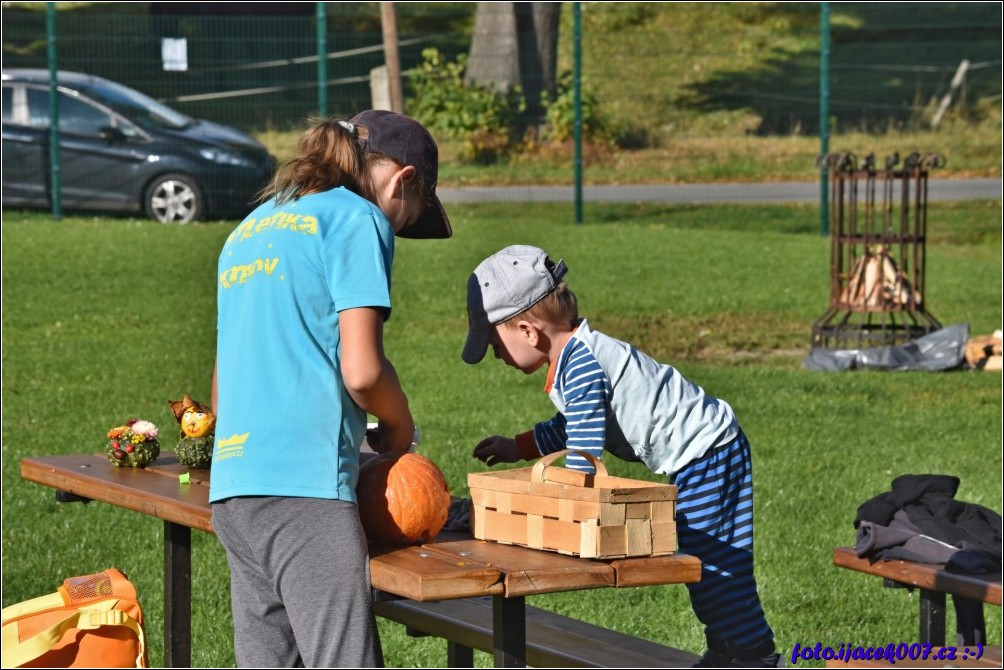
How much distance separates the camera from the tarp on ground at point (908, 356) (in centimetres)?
1107

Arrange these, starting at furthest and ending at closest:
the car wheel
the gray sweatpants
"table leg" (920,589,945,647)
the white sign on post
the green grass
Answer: the white sign on post < the car wheel < the green grass < "table leg" (920,589,945,647) < the gray sweatpants

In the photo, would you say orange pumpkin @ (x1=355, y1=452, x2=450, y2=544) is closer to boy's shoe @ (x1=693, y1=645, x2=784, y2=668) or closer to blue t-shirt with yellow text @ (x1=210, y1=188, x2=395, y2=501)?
blue t-shirt with yellow text @ (x1=210, y1=188, x2=395, y2=501)

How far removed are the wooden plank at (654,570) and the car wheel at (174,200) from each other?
45.3 feet

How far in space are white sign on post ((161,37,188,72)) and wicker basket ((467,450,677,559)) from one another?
1514cm

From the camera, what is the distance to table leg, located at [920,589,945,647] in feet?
14.9

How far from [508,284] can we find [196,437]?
45.6 inches

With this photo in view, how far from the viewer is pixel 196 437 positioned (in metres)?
4.27

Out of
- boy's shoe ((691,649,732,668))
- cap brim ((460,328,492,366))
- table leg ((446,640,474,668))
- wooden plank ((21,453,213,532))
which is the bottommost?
table leg ((446,640,474,668))

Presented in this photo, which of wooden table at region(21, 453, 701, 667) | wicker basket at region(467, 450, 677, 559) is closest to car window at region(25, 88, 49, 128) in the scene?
wooden table at region(21, 453, 701, 667)

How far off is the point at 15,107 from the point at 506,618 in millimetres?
14471

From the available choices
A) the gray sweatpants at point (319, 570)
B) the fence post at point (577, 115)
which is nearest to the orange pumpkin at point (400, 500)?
the gray sweatpants at point (319, 570)

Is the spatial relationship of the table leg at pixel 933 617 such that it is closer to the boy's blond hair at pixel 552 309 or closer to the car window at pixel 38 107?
the boy's blond hair at pixel 552 309

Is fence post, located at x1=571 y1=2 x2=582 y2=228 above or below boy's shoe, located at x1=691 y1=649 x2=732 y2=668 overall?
above

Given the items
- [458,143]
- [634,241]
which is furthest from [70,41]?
[634,241]
